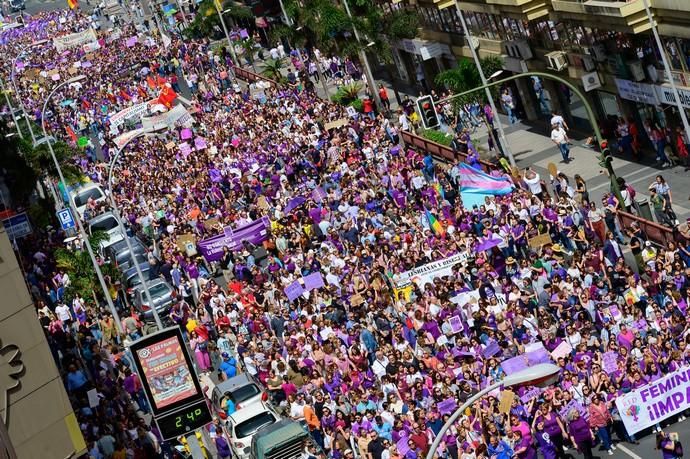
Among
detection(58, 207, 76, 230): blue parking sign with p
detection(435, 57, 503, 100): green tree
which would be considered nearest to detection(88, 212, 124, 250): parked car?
detection(58, 207, 76, 230): blue parking sign with p

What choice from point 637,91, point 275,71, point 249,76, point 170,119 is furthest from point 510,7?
point 249,76

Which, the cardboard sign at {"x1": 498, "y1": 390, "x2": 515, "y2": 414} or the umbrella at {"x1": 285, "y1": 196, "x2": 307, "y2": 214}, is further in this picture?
the umbrella at {"x1": 285, "y1": 196, "x2": 307, "y2": 214}

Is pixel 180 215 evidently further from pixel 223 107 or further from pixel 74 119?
pixel 74 119

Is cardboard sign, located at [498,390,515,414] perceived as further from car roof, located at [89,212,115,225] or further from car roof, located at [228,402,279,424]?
car roof, located at [89,212,115,225]

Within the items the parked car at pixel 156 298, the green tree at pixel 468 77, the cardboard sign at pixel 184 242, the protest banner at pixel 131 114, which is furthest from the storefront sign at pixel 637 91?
the protest banner at pixel 131 114

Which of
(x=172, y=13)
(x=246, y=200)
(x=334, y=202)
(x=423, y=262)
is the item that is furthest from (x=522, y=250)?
(x=172, y=13)

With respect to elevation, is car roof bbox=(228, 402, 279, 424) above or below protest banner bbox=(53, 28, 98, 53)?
below

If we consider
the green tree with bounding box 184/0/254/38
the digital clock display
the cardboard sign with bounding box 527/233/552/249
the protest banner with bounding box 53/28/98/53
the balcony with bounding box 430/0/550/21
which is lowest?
the cardboard sign with bounding box 527/233/552/249
